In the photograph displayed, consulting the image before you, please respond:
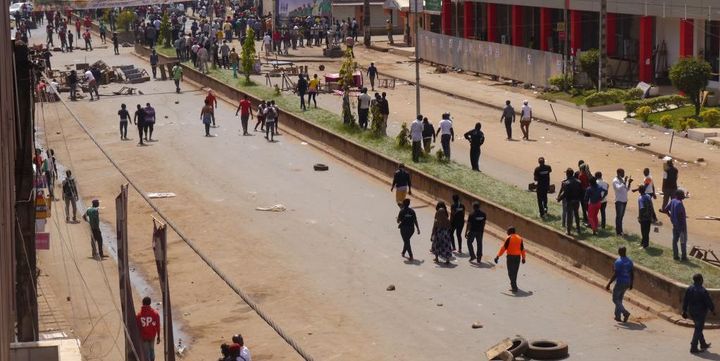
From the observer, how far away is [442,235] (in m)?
25.2

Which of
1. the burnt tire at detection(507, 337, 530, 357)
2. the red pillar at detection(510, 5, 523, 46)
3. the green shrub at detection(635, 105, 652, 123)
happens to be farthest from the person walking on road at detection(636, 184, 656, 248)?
the red pillar at detection(510, 5, 523, 46)

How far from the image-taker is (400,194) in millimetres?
29750

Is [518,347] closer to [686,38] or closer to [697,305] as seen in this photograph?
[697,305]

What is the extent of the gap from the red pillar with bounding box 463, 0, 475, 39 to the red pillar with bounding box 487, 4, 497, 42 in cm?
199

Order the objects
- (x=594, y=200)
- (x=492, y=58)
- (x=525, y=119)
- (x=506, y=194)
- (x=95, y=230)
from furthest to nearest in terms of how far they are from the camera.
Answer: (x=492, y=58), (x=525, y=119), (x=506, y=194), (x=95, y=230), (x=594, y=200)

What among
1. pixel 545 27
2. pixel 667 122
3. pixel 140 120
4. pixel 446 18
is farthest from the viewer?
pixel 446 18

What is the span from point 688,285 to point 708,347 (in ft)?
5.98

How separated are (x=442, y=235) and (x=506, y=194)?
4467mm

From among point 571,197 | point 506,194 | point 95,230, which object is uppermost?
point 571,197

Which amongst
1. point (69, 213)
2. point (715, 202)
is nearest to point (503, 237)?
point (715, 202)

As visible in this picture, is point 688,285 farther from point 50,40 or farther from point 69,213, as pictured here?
point 50,40

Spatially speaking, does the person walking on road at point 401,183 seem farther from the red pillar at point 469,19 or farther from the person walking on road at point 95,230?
the red pillar at point 469,19

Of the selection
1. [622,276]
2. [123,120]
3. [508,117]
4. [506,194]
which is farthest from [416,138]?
[622,276]

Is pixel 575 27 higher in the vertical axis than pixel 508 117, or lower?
higher
